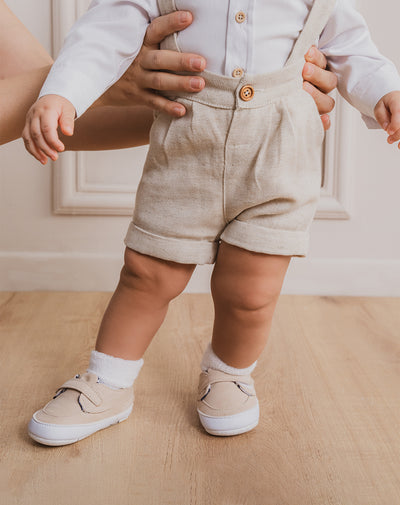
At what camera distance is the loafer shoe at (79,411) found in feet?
2.57

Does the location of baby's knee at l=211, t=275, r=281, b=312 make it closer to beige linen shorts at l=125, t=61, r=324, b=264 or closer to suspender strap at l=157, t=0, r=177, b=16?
beige linen shorts at l=125, t=61, r=324, b=264

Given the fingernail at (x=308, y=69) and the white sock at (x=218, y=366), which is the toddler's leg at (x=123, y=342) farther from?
the fingernail at (x=308, y=69)

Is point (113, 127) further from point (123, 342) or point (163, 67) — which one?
point (123, 342)

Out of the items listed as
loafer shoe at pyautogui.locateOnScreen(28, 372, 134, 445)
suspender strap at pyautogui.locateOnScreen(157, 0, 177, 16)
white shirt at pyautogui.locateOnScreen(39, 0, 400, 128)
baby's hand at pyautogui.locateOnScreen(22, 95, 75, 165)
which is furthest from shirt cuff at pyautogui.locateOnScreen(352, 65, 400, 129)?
loafer shoe at pyautogui.locateOnScreen(28, 372, 134, 445)

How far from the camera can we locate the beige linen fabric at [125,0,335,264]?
Answer: 784 mm

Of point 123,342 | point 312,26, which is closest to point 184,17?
point 312,26

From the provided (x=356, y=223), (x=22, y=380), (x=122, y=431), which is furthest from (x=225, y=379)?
(x=356, y=223)

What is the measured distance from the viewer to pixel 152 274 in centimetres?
84

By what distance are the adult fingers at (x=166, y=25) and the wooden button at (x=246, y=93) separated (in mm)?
107

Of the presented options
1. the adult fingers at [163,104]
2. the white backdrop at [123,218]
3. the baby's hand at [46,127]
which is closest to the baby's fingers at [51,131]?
the baby's hand at [46,127]

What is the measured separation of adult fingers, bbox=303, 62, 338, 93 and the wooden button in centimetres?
9

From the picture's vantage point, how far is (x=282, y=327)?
1.23m

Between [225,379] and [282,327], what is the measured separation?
0.37 m

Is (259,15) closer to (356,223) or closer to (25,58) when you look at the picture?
(25,58)
